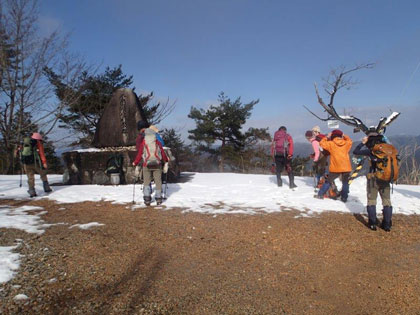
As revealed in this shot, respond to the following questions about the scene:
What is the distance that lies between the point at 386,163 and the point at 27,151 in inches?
335

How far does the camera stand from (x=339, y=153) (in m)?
6.02

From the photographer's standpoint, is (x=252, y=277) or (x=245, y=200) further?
(x=245, y=200)

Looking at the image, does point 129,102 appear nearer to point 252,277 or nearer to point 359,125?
point 359,125

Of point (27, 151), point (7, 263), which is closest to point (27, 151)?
point (27, 151)

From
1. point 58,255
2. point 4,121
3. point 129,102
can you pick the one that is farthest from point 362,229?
point 4,121

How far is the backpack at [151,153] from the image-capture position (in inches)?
237

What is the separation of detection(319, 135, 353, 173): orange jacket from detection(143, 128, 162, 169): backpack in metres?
4.01

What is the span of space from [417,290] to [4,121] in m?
18.4

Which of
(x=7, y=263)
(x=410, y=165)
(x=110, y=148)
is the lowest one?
(x=7, y=263)

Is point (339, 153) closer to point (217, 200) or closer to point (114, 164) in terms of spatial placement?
point (217, 200)

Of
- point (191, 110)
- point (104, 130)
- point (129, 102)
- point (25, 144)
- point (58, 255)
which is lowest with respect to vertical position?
point (58, 255)

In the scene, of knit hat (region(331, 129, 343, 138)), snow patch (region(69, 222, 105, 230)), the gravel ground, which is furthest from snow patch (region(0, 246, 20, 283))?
knit hat (region(331, 129, 343, 138))

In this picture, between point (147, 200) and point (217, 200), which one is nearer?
point (147, 200)

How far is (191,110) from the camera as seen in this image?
2467cm
